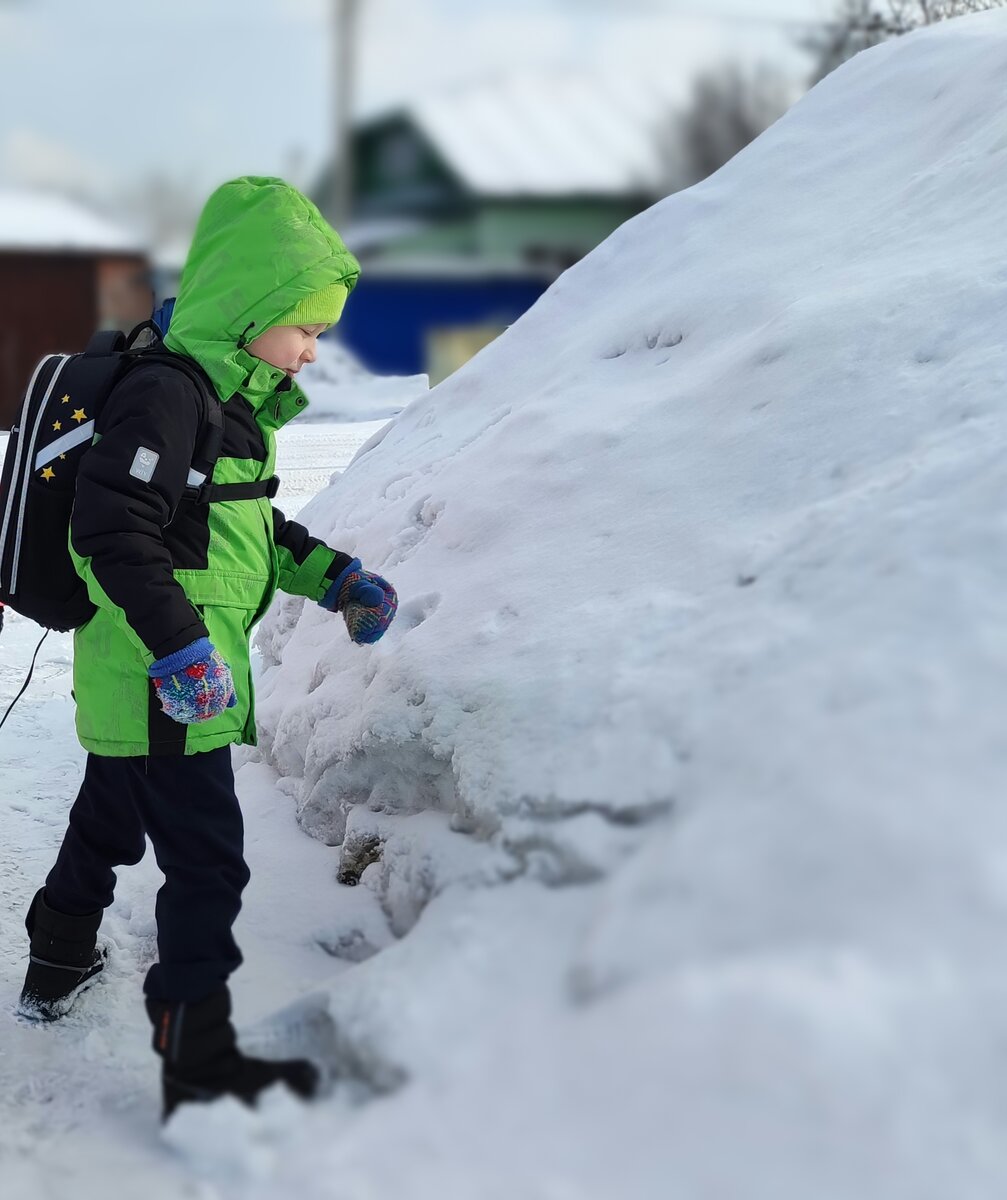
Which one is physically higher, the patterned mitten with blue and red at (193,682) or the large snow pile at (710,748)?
the patterned mitten with blue and red at (193,682)

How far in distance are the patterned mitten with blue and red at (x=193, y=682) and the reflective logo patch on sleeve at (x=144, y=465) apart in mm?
272

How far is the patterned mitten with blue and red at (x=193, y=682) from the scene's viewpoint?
5.93 ft

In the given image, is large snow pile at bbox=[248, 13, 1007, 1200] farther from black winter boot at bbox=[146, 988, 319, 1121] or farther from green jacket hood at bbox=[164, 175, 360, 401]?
green jacket hood at bbox=[164, 175, 360, 401]

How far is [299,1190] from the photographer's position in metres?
1.46

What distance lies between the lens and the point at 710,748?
164 cm

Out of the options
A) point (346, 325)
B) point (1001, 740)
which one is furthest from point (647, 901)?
point (346, 325)

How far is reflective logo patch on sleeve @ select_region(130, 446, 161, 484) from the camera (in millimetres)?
1822

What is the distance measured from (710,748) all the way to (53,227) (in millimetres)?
17219

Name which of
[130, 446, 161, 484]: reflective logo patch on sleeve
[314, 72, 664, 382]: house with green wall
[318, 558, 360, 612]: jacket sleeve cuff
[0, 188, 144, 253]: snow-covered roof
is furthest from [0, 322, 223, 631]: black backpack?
[0, 188, 144, 253]: snow-covered roof

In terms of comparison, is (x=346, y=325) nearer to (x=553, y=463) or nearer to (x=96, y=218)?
(x=553, y=463)

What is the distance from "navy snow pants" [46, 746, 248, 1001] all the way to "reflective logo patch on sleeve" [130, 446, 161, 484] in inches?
18.8

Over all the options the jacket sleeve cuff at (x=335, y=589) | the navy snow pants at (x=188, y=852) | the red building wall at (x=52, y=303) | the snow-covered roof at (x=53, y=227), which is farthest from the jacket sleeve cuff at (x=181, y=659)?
the snow-covered roof at (x=53, y=227)

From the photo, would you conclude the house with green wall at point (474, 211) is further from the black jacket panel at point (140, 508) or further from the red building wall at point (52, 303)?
the red building wall at point (52, 303)

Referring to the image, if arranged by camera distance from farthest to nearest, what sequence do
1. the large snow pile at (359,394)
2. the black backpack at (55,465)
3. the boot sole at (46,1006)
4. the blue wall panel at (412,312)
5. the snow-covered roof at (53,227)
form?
the snow-covered roof at (53,227)
the blue wall panel at (412,312)
the large snow pile at (359,394)
the boot sole at (46,1006)
the black backpack at (55,465)
